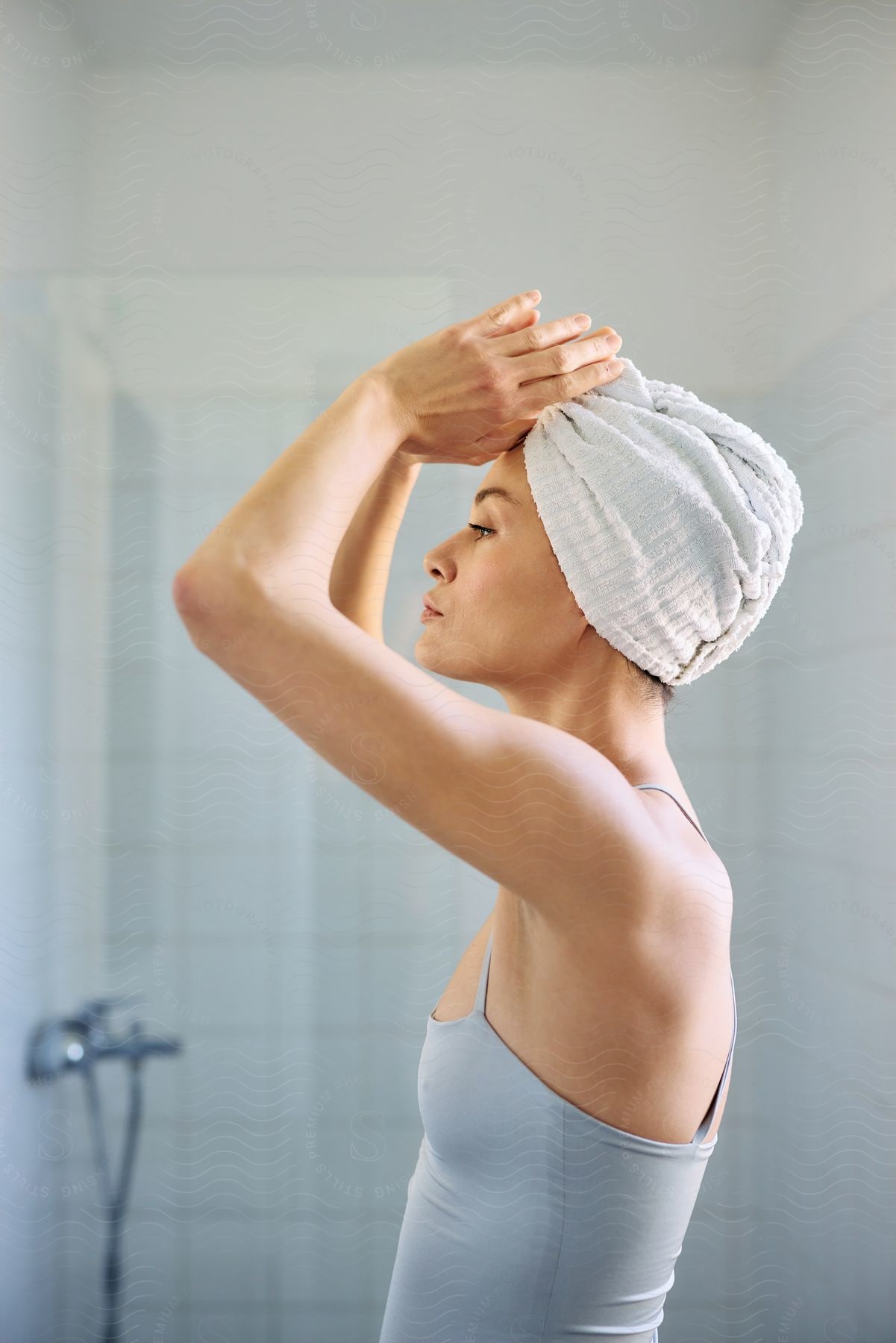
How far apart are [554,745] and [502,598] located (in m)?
0.15

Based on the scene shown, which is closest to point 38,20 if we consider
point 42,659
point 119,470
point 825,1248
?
point 119,470

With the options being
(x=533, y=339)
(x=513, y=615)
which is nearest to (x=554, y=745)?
(x=513, y=615)

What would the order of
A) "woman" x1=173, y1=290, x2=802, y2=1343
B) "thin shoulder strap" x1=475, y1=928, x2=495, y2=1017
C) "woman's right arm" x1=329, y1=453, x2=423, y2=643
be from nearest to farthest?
"woman" x1=173, y1=290, x2=802, y2=1343
"thin shoulder strap" x1=475, y1=928, x2=495, y2=1017
"woman's right arm" x1=329, y1=453, x2=423, y2=643

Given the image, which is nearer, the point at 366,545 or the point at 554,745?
the point at 554,745

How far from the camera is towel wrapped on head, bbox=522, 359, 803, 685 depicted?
0.54 metres

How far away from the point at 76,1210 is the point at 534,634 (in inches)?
32.2

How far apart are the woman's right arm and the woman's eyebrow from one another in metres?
0.11

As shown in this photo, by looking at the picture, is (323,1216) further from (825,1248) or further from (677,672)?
(677,672)

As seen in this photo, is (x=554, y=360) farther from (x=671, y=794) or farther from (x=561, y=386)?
(x=671, y=794)

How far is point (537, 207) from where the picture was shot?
0.96m

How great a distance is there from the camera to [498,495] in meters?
0.60

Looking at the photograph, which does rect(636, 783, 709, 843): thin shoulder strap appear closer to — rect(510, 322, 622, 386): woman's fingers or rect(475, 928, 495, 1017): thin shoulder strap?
rect(475, 928, 495, 1017): thin shoulder strap

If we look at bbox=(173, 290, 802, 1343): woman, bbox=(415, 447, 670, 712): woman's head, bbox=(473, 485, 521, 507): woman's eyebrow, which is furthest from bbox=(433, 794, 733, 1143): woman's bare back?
bbox=(473, 485, 521, 507): woman's eyebrow

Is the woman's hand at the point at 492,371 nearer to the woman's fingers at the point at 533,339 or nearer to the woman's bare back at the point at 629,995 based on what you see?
the woman's fingers at the point at 533,339
